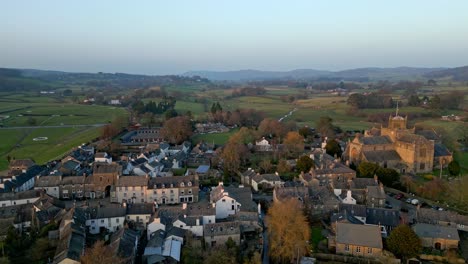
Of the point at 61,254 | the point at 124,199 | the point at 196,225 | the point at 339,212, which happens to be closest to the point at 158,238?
the point at 196,225

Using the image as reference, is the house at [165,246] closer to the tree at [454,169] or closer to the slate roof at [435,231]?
the slate roof at [435,231]

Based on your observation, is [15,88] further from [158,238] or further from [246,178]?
[158,238]

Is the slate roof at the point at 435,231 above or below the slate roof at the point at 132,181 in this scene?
below

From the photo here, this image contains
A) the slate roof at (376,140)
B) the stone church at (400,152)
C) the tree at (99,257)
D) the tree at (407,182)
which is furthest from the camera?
the slate roof at (376,140)

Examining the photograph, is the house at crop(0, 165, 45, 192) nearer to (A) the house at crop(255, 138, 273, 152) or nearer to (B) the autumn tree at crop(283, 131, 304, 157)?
(A) the house at crop(255, 138, 273, 152)

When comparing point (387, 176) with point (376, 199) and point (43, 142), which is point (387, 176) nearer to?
point (376, 199)

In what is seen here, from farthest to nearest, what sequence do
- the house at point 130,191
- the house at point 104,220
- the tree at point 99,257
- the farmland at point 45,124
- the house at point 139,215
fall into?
the farmland at point 45,124 → the house at point 130,191 → the house at point 139,215 → the house at point 104,220 → the tree at point 99,257

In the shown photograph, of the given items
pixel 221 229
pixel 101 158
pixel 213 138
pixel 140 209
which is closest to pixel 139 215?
pixel 140 209

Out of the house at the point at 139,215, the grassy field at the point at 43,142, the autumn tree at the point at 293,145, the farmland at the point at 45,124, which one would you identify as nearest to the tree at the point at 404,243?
the house at the point at 139,215

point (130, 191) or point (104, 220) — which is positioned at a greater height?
point (130, 191)
